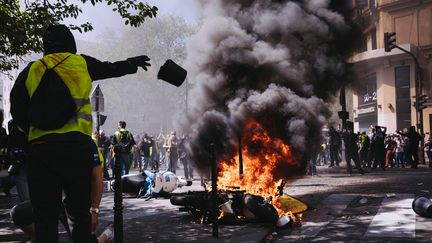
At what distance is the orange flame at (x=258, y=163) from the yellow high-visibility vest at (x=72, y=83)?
15.1ft

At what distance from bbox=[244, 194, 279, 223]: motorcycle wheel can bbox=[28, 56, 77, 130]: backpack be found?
381cm

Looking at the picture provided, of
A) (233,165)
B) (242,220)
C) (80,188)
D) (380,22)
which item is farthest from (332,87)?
(380,22)

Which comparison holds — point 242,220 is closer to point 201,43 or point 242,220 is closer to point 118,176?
point 118,176

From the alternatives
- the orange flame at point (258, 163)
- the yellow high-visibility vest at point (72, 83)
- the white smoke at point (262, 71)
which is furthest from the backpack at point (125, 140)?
the yellow high-visibility vest at point (72, 83)

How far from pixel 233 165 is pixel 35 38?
17.7ft

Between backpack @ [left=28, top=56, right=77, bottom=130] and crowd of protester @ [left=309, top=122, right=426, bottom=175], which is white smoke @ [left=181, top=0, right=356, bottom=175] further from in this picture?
crowd of protester @ [left=309, top=122, right=426, bottom=175]

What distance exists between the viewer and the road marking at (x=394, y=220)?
5.53 metres

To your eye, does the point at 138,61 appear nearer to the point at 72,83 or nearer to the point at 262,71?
the point at 72,83

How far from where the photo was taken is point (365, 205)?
7.89 metres

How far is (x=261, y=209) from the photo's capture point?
6.09 metres

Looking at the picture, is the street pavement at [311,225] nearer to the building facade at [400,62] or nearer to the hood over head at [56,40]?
the hood over head at [56,40]

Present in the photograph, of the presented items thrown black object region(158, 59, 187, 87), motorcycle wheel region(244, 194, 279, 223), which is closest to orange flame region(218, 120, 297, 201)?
motorcycle wheel region(244, 194, 279, 223)

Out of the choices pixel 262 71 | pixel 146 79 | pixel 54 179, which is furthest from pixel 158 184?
pixel 146 79

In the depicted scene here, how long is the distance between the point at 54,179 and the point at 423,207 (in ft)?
18.0
